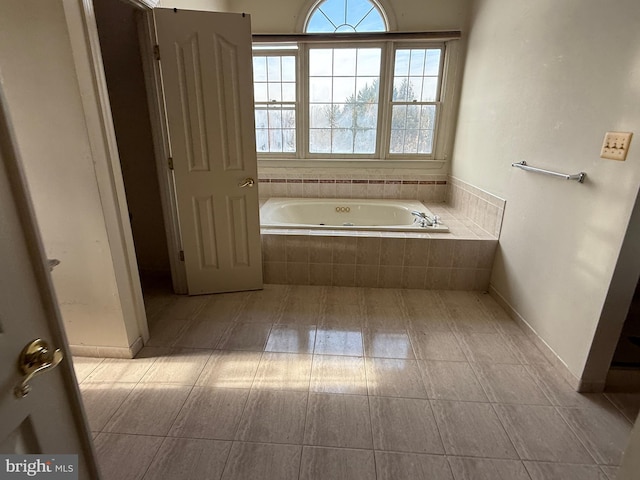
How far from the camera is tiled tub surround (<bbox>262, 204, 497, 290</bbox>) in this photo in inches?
103

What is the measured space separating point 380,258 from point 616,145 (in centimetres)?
157

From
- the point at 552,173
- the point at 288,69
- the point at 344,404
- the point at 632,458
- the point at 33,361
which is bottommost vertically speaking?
the point at 344,404

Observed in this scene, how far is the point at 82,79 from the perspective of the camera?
1.47 meters

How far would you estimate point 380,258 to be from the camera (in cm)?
268

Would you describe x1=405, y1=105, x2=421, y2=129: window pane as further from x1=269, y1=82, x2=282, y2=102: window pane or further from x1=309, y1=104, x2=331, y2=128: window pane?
x1=269, y1=82, x2=282, y2=102: window pane

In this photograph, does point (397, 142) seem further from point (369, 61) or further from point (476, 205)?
point (476, 205)

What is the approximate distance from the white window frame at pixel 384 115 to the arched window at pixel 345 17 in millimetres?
135

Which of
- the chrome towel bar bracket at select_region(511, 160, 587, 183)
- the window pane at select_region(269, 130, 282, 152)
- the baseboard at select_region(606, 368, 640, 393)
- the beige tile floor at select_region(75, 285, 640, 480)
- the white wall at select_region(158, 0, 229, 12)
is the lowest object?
the beige tile floor at select_region(75, 285, 640, 480)

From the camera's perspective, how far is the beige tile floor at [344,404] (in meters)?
1.31

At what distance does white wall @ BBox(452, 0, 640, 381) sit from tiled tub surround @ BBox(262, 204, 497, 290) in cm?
23

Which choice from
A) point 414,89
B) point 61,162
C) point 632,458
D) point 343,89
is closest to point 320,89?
point 343,89

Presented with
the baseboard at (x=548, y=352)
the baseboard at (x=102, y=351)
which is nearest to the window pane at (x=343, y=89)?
the baseboard at (x=548, y=352)

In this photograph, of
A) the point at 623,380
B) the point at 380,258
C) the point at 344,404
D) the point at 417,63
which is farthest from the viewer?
the point at 417,63

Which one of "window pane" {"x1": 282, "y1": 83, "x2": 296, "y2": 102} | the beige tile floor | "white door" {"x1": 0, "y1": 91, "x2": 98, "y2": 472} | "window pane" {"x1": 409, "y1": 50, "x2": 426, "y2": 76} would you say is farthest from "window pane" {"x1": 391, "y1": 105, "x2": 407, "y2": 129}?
"white door" {"x1": 0, "y1": 91, "x2": 98, "y2": 472}
